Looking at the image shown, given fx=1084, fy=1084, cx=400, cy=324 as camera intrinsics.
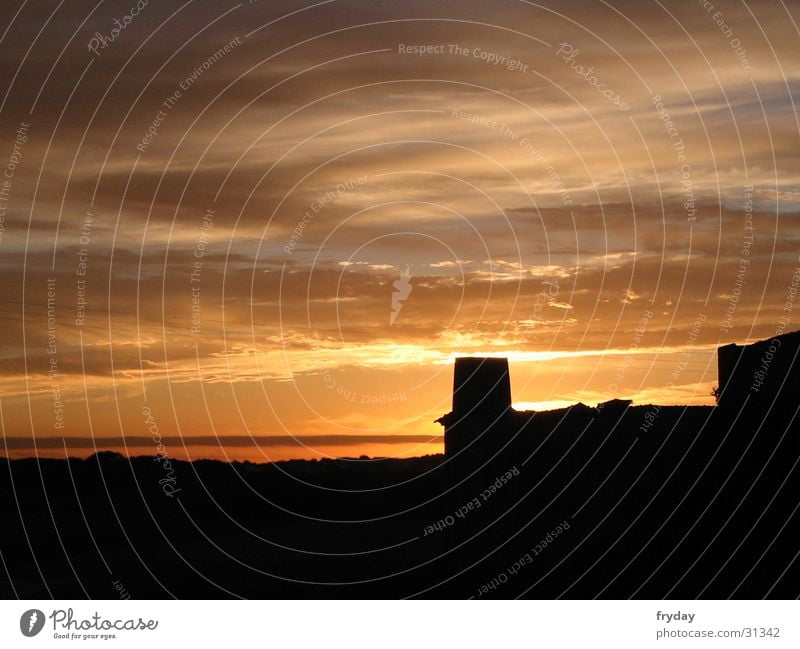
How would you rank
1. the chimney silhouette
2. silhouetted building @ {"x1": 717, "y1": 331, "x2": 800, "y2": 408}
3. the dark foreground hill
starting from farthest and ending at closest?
the chimney silhouette
silhouetted building @ {"x1": 717, "y1": 331, "x2": 800, "y2": 408}
the dark foreground hill

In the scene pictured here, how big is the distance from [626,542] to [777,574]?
11.8 feet

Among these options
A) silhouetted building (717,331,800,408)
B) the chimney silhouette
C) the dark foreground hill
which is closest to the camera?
the dark foreground hill

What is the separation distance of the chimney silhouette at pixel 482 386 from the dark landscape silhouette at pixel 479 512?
0.15 ft

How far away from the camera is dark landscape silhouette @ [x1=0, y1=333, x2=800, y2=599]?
26.2 metres

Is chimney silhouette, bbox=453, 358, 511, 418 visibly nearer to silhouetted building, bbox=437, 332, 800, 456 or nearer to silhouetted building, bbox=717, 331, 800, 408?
silhouetted building, bbox=437, 332, 800, 456

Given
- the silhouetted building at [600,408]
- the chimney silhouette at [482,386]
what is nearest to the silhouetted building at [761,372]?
the silhouetted building at [600,408]

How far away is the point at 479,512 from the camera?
94.9ft

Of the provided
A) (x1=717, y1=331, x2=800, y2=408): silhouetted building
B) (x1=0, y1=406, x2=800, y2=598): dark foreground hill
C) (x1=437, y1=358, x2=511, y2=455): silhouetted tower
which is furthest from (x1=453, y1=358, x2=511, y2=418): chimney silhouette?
(x1=717, y1=331, x2=800, y2=408): silhouetted building

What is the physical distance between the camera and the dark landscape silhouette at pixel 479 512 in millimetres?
26188

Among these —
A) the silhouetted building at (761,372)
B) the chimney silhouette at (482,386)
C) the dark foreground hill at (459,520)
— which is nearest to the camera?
the dark foreground hill at (459,520)

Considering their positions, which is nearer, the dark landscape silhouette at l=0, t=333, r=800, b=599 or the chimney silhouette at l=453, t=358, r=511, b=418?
the dark landscape silhouette at l=0, t=333, r=800, b=599

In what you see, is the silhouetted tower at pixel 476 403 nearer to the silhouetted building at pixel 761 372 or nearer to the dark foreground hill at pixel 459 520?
the dark foreground hill at pixel 459 520

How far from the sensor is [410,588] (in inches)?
1025
